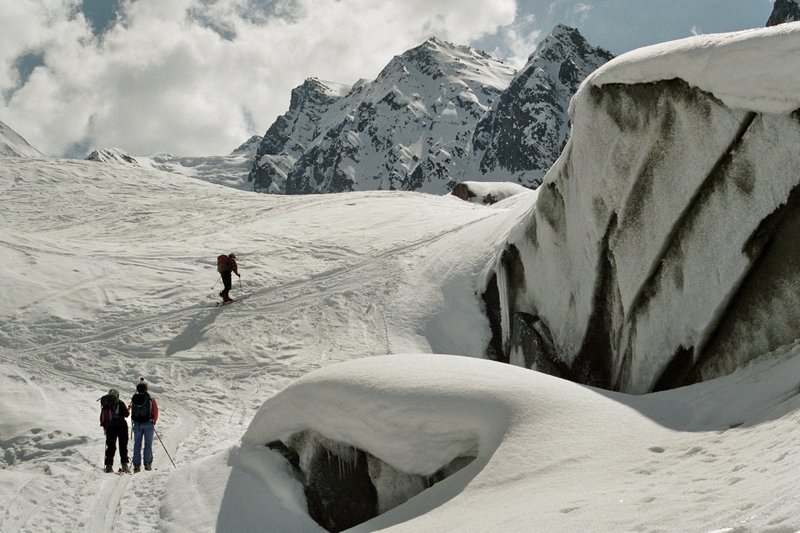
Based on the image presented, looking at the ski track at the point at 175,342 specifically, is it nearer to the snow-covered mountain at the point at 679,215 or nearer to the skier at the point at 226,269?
the skier at the point at 226,269

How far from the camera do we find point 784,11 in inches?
4592

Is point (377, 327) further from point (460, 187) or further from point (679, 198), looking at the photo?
point (460, 187)

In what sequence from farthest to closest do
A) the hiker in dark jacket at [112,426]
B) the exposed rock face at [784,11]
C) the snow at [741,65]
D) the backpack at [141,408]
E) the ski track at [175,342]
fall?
the exposed rock face at [784,11], the backpack at [141,408], the hiker in dark jacket at [112,426], the ski track at [175,342], the snow at [741,65]

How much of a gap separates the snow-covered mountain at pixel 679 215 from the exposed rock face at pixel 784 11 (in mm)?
117056

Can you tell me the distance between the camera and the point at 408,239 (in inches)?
1243

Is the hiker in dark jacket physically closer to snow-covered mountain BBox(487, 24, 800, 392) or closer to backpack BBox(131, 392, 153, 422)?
backpack BBox(131, 392, 153, 422)

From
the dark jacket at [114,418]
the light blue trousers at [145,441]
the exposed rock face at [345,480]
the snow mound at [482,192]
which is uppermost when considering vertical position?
the snow mound at [482,192]

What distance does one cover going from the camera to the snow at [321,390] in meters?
6.95

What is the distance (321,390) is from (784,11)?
425 ft

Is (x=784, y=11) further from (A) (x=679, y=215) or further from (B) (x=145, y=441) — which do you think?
(B) (x=145, y=441)

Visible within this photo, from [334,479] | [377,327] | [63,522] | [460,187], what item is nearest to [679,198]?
[334,479]

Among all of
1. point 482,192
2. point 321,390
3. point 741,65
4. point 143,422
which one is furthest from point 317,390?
point 482,192

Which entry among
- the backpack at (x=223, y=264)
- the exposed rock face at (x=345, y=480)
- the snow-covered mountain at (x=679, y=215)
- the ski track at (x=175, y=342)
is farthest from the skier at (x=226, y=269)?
the exposed rock face at (x=345, y=480)

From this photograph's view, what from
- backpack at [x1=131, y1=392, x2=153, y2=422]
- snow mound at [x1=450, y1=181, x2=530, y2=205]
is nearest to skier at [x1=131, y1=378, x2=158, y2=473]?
backpack at [x1=131, y1=392, x2=153, y2=422]
